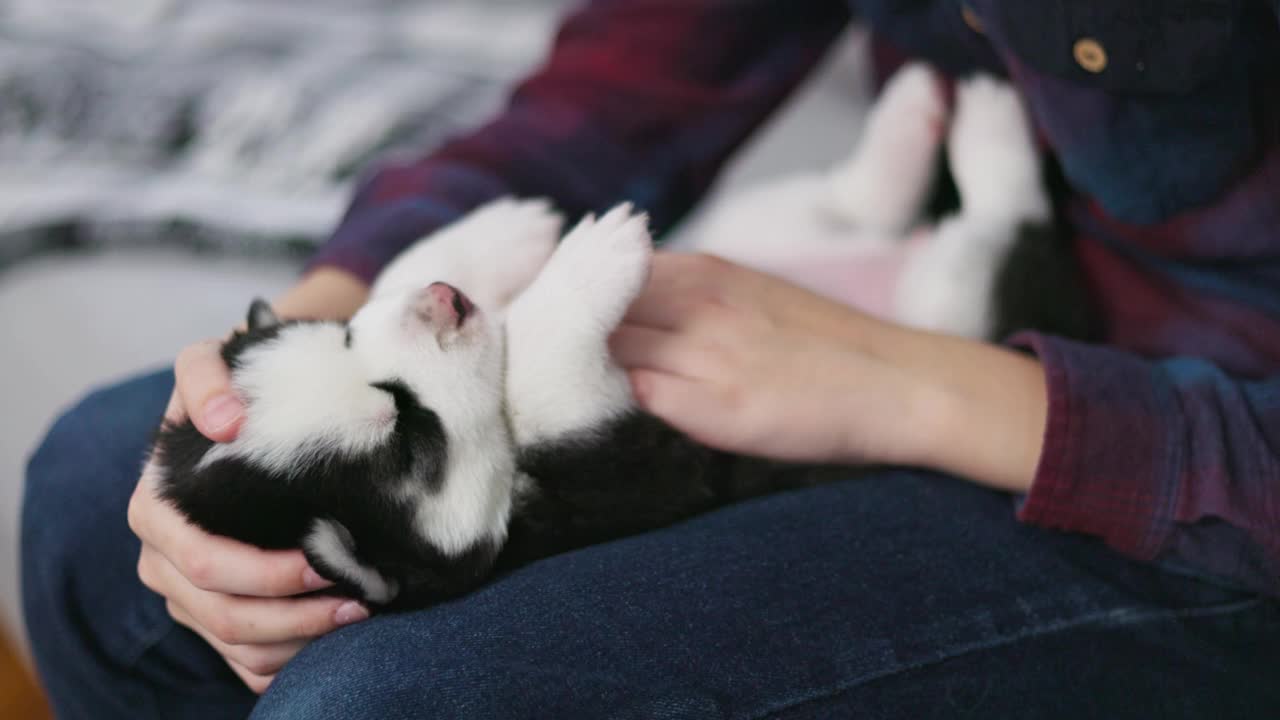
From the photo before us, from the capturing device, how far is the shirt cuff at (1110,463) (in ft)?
3.01

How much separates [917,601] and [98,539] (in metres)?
0.88

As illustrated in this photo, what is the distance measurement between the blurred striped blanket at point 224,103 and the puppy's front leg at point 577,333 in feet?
3.55

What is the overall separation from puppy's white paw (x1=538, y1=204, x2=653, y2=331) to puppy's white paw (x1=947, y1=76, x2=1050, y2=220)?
645 mm

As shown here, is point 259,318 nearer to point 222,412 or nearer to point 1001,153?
point 222,412

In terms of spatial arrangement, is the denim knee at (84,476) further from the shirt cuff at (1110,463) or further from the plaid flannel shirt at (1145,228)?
the shirt cuff at (1110,463)

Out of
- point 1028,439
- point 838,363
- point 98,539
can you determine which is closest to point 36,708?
point 98,539

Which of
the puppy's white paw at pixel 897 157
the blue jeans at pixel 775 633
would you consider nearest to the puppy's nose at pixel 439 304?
the blue jeans at pixel 775 633

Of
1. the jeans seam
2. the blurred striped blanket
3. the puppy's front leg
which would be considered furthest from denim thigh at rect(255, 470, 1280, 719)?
the blurred striped blanket

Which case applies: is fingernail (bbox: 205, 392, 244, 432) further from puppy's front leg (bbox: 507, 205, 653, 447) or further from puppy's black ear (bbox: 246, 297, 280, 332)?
puppy's front leg (bbox: 507, 205, 653, 447)

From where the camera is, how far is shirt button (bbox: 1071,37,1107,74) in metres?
0.99

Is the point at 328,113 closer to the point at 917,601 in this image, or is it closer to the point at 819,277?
the point at 819,277

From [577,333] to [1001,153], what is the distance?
0.76 m

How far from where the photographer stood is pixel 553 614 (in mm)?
824

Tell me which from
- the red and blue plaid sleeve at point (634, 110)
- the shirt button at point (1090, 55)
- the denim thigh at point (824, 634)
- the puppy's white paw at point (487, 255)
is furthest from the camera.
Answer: the red and blue plaid sleeve at point (634, 110)
